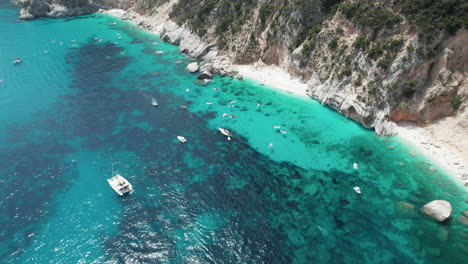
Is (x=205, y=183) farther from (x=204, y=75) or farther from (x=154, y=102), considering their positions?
(x=204, y=75)

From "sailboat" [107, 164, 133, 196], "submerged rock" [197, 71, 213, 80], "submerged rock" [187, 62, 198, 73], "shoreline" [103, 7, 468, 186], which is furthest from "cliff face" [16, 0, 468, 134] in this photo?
"sailboat" [107, 164, 133, 196]

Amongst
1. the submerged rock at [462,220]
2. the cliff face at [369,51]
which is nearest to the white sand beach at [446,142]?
the cliff face at [369,51]

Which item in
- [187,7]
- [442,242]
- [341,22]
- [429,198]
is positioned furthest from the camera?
[187,7]

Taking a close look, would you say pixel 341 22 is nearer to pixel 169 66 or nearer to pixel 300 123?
pixel 300 123

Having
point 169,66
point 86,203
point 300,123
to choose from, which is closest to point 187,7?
point 169,66

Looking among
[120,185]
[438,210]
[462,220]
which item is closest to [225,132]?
[120,185]
